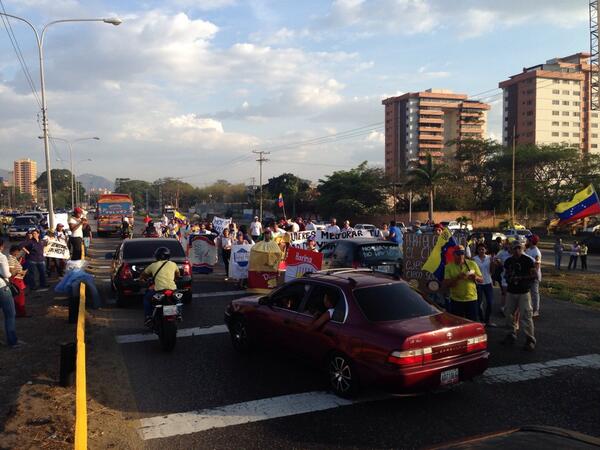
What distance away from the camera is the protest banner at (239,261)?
47.5ft

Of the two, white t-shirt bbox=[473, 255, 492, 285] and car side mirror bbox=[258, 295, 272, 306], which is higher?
white t-shirt bbox=[473, 255, 492, 285]

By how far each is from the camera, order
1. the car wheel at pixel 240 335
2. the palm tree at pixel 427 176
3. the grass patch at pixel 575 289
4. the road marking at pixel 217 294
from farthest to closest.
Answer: the palm tree at pixel 427 176
the road marking at pixel 217 294
the grass patch at pixel 575 289
the car wheel at pixel 240 335

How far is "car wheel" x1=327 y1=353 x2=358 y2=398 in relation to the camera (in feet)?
19.2

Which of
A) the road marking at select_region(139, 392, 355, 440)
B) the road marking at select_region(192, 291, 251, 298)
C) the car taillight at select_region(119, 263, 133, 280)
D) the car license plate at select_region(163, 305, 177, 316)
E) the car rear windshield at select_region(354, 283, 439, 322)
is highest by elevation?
the car rear windshield at select_region(354, 283, 439, 322)

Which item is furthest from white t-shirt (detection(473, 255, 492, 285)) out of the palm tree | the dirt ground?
the palm tree

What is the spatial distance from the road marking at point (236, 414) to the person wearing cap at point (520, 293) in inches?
145

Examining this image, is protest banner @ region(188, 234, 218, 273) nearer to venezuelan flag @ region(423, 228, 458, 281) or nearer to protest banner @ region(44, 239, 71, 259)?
protest banner @ region(44, 239, 71, 259)

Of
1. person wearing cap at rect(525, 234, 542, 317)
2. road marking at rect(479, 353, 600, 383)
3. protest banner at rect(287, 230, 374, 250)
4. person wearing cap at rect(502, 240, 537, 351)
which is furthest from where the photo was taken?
protest banner at rect(287, 230, 374, 250)

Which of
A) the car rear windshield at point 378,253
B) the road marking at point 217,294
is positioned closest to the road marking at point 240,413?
the car rear windshield at point 378,253

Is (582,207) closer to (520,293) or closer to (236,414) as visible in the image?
(520,293)

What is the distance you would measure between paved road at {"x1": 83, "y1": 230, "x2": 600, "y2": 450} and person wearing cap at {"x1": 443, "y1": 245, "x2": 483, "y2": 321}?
0.70 meters

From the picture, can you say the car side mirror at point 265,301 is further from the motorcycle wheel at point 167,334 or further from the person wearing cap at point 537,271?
the person wearing cap at point 537,271

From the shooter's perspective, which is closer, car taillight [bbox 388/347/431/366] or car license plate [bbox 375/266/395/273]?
car taillight [bbox 388/347/431/366]

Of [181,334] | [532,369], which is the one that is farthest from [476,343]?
[181,334]
